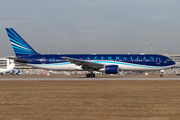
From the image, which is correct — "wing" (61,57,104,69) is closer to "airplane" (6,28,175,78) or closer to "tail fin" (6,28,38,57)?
"airplane" (6,28,175,78)

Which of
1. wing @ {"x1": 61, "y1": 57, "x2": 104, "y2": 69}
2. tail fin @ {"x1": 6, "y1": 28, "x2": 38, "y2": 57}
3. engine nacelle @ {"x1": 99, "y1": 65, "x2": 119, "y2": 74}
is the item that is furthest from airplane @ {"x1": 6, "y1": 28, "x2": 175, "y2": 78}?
engine nacelle @ {"x1": 99, "y1": 65, "x2": 119, "y2": 74}

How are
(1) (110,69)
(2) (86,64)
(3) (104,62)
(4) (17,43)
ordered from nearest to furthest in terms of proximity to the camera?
(1) (110,69) < (2) (86,64) < (3) (104,62) < (4) (17,43)

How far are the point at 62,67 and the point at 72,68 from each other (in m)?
1.61

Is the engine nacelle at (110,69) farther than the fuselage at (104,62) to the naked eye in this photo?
No

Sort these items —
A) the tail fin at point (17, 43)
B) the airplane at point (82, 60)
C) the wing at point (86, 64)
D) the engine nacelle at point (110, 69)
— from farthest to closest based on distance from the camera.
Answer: the tail fin at point (17, 43) → the airplane at point (82, 60) → the wing at point (86, 64) → the engine nacelle at point (110, 69)

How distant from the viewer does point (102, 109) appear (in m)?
9.47

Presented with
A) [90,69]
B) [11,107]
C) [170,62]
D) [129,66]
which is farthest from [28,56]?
[11,107]

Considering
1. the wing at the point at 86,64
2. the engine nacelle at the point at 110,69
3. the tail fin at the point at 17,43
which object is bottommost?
the engine nacelle at the point at 110,69

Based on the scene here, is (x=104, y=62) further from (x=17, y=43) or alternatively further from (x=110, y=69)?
(x=17, y=43)

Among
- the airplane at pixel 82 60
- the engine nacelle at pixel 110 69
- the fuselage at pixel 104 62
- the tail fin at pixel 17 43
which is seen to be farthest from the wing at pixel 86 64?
the tail fin at pixel 17 43

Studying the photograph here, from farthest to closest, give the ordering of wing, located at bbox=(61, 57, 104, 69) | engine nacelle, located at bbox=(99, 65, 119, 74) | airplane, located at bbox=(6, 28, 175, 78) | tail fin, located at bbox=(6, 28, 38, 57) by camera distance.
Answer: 1. tail fin, located at bbox=(6, 28, 38, 57)
2. airplane, located at bbox=(6, 28, 175, 78)
3. wing, located at bbox=(61, 57, 104, 69)
4. engine nacelle, located at bbox=(99, 65, 119, 74)

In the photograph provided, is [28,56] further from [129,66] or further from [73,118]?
[73,118]

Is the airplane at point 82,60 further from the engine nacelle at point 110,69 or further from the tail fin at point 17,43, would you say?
the engine nacelle at point 110,69

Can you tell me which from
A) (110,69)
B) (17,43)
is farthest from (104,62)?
(17,43)
